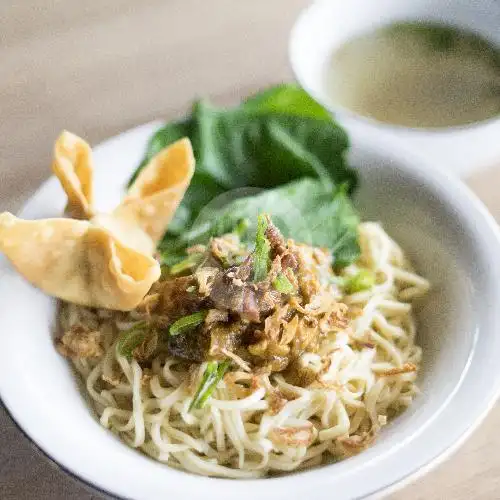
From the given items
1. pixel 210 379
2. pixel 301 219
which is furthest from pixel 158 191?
pixel 210 379

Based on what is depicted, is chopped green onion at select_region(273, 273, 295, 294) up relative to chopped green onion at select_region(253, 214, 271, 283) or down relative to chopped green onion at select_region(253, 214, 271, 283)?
down

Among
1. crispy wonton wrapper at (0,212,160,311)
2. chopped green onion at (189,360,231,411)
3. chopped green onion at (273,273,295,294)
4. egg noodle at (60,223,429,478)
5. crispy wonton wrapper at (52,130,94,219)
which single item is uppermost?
crispy wonton wrapper at (52,130,94,219)

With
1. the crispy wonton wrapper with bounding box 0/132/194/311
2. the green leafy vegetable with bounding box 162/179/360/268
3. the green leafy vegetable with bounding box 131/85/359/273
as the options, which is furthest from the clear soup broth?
the crispy wonton wrapper with bounding box 0/132/194/311

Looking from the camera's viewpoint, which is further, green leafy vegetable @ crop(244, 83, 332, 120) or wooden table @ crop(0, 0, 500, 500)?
wooden table @ crop(0, 0, 500, 500)

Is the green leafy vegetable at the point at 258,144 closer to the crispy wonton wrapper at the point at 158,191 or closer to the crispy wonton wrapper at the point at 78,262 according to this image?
the crispy wonton wrapper at the point at 158,191

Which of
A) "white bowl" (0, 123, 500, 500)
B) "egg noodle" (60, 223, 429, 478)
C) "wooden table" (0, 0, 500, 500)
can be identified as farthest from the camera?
"wooden table" (0, 0, 500, 500)

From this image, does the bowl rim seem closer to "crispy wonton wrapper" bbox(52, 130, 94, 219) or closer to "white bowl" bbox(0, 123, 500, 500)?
"white bowl" bbox(0, 123, 500, 500)

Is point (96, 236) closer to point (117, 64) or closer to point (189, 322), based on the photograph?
point (189, 322)
